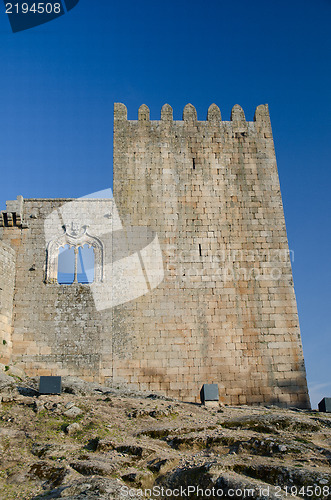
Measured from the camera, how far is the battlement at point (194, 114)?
17.9 metres

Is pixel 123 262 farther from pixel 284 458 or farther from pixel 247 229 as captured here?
pixel 284 458

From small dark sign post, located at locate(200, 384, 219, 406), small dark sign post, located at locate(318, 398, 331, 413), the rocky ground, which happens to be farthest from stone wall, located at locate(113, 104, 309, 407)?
the rocky ground

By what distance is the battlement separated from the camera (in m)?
17.9

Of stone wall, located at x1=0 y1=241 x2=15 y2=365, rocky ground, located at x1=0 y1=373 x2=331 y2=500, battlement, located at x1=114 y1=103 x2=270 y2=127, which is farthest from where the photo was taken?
battlement, located at x1=114 y1=103 x2=270 y2=127

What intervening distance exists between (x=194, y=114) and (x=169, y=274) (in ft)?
20.3

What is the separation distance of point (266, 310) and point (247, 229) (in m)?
2.82

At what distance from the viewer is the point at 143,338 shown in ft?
50.0

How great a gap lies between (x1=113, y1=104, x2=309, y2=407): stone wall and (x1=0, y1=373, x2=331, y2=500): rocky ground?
3.00 m

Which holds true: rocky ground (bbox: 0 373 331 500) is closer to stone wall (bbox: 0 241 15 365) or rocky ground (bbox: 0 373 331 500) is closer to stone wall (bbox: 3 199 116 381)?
stone wall (bbox: 3 199 116 381)

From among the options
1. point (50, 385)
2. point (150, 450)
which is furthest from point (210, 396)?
point (150, 450)

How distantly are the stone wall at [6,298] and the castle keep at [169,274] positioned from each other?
6 centimetres

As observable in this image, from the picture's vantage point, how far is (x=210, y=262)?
16.2 metres

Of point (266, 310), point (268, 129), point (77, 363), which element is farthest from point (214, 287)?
point (268, 129)

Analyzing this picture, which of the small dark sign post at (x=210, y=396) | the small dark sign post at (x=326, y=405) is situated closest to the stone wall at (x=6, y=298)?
the small dark sign post at (x=210, y=396)
